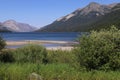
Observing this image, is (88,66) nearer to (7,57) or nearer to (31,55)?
(31,55)

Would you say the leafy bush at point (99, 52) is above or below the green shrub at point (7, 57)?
above

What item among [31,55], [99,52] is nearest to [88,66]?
[99,52]

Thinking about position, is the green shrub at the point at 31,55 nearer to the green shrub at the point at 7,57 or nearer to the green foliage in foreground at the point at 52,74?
the green shrub at the point at 7,57

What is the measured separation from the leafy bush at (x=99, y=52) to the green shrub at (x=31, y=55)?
4.76 meters

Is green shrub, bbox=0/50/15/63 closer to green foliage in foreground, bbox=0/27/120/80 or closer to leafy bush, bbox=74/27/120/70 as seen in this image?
green foliage in foreground, bbox=0/27/120/80

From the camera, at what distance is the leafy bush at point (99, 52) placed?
57.8 ft

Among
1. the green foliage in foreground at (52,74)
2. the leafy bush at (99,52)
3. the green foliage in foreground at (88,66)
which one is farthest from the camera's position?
the leafy bush at (99,52)

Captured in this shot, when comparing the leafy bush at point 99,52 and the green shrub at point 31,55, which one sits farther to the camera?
the green shrub at point 31,55

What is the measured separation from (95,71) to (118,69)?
1.43 m

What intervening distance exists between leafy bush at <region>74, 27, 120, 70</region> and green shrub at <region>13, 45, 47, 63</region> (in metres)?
4.76

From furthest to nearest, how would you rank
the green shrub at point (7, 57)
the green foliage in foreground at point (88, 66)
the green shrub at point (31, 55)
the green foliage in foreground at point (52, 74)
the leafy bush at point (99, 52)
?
the green shrub at point (7, 57) < the green shrub at point (31, 55) < the leafy bush at point (99, 52) < the green foliage in foreground at point (88, 66) < the green foliage in foreground at point (52, 74)

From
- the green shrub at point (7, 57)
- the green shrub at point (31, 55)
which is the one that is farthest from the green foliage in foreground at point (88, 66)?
the green shrub at point (7, 57)

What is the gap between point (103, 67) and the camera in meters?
17.4

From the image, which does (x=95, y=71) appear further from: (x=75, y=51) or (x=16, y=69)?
(x=16, y=69)
